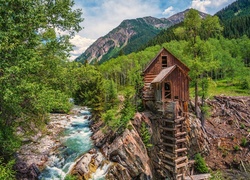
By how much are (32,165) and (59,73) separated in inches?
372

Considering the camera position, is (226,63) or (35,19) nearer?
(35,19)

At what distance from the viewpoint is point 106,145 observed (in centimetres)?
2041

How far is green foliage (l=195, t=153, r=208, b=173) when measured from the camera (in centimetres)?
2333

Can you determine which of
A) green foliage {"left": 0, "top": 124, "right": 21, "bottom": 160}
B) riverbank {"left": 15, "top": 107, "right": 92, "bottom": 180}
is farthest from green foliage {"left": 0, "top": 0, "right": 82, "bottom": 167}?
riverbank {"left": 15, "top": 107, "right": 92, "bottom": 180}

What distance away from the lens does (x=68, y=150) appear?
21.8 metres

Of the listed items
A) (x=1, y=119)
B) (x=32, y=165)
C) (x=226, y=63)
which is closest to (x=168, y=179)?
(x=32, y=165)

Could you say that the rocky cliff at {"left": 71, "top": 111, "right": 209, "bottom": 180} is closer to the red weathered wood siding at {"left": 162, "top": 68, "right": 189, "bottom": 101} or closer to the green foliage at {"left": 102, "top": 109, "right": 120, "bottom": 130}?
the green foliage at {"left": 102, "top": 109, "right": 120, "bottom": 130}

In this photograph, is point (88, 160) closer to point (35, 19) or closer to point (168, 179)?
point (168, 179)

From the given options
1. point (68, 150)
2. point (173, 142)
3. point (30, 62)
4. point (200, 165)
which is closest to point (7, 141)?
point (30, 62)

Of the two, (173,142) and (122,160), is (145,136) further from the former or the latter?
(122,160)

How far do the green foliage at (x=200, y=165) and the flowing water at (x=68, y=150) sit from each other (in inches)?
535

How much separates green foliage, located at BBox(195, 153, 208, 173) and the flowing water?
13.6 metres

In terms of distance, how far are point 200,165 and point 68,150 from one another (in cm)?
1641

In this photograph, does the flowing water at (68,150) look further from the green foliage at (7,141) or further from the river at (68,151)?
the green foliage at (7,141)
